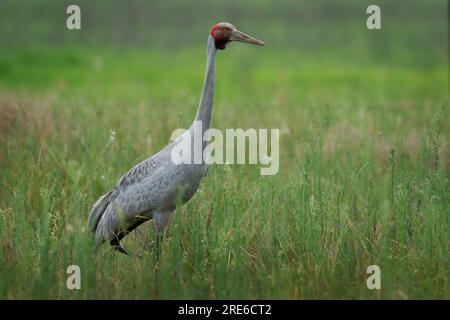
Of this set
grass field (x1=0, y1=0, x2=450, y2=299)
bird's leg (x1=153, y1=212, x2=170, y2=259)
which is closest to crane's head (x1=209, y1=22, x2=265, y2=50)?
grass field (x1=0, y1=0, x2=450, y2=299)

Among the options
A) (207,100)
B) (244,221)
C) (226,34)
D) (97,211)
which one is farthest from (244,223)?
(226,34)

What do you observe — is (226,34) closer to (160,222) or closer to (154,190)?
(154,190)

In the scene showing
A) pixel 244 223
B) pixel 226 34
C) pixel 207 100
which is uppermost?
pixel 226 34

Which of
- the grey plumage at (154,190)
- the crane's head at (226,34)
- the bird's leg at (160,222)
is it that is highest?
the crane's head at (226,34)

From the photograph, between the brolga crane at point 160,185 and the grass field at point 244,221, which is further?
the brolga crane at point 160,185

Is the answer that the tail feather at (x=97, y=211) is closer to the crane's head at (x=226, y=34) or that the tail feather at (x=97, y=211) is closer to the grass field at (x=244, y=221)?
the grass field at (x=244, y=221)

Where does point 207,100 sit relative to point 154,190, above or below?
above

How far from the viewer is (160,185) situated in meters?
5.77

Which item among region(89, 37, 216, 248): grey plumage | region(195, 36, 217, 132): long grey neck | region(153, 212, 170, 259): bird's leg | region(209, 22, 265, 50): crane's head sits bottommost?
region(153, 212, 170, 259): bird's leg

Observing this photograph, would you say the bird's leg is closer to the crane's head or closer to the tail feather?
the tail feather

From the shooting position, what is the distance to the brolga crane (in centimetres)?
569

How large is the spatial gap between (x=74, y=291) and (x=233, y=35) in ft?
7.05

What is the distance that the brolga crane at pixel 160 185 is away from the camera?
5688 millimetres

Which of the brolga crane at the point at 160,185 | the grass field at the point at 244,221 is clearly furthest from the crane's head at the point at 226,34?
the grass field at the point at 244,221
